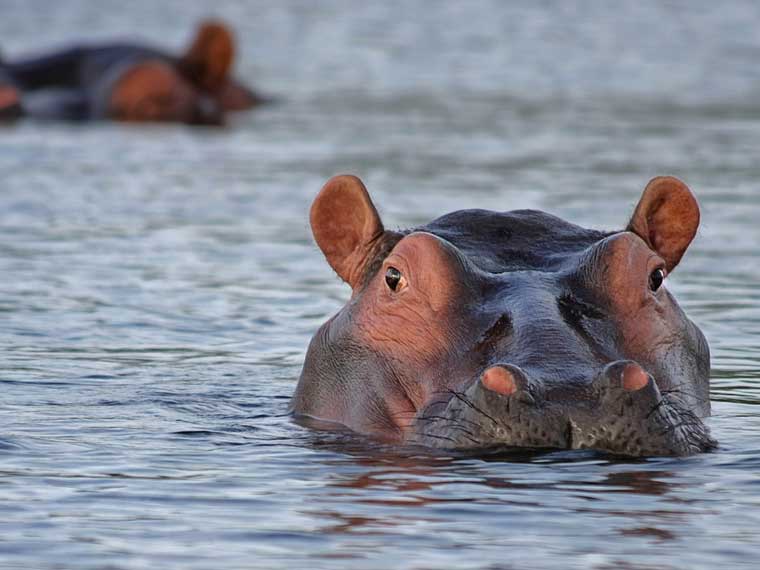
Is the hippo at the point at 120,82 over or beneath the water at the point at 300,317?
over

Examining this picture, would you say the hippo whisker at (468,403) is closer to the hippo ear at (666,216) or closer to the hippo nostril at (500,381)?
the hippo nostril at (500,381)

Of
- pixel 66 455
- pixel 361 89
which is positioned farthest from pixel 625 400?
pixel 361 89

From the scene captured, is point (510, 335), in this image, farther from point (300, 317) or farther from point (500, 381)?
point (300, 317)

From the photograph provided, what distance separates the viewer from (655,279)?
8.16m

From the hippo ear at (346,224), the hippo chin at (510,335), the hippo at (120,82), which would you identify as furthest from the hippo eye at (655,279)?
the hippo at (120,82)

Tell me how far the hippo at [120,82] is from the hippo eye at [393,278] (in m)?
15.8

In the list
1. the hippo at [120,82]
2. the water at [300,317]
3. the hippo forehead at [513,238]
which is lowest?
the water at [300,317]

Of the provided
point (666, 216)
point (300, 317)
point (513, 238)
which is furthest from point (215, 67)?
point (513, 238)

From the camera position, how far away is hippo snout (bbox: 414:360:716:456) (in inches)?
276

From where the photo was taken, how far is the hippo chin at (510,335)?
7059 millimetres

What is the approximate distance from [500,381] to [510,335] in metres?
0.57

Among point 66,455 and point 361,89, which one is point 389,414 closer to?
point 66,455

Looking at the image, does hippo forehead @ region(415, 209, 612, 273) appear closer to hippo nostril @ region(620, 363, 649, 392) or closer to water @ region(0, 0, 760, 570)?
water @ region(0, 0, 760, 570)

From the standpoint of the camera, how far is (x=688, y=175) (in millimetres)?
18062
